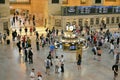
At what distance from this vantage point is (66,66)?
20.4m

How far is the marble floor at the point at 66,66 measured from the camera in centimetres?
1815

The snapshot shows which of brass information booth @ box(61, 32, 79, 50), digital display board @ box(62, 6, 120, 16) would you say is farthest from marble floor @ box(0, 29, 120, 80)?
digital display board @ box(62, 6, 120, 16)

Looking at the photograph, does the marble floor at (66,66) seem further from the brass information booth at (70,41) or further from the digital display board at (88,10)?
the digital display board at (88,10)

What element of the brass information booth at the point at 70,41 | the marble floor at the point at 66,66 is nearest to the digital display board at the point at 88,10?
the brass information booth at the point at 70,41

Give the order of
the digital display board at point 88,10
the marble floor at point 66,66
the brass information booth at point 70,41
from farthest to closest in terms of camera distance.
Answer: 1. the digital display board at point 88,10
2. the brass information booth at point 70,41
3. the marble floor at point 66,66

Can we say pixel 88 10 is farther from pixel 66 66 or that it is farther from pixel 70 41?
pixel 66 66

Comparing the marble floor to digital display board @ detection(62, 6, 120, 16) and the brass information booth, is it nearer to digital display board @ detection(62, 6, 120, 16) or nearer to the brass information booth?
the brass information booth

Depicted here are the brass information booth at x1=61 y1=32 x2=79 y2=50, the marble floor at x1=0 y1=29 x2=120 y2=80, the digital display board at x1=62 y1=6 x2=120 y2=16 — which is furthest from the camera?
the digital display board at x1=62 y1=6 x2=120 y2=16

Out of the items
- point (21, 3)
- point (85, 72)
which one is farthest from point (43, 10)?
point (85, 72)

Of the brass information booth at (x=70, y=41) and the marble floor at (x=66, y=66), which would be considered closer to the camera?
the marble floor at (x=66, y=66)

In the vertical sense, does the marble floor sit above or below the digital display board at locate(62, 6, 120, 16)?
below

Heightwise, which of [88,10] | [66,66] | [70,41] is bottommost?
[66,66]

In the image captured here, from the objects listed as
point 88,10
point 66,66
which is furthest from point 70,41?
point 88,10

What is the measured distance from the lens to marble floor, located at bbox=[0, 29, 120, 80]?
59.6 ft
